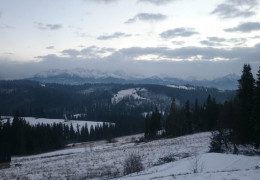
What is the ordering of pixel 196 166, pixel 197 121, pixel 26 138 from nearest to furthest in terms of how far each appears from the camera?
pixel 196 166
pixel 26 138
pixel 197 121

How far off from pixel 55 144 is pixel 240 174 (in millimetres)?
73546

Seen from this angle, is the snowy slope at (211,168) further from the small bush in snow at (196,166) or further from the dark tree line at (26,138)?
the dark tree line at (26,138)

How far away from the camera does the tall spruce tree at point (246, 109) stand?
3309cm

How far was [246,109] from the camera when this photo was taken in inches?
1345

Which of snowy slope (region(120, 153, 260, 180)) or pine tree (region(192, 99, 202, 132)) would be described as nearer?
snowy slope (region(120, 153, 260, 180))

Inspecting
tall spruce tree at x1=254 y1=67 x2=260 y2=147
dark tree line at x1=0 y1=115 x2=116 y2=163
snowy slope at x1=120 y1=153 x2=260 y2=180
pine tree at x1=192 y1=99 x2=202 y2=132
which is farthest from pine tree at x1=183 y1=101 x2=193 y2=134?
snowy slope at x1=120 y1=153 x2=260 y2=180

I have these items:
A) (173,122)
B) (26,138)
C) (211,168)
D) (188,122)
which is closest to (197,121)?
(188,122)

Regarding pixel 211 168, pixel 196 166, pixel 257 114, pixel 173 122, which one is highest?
pixel 257 114

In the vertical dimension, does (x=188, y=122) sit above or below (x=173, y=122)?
below

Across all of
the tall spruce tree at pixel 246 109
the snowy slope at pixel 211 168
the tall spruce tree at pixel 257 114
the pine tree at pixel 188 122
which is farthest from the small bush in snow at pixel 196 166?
the pine tree at pixel 188 122

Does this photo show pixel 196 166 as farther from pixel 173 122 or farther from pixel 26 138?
pixel 26 138

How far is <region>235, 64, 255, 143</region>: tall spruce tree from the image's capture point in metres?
33.1

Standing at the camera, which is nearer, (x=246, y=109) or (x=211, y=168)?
(x=211, y=168)

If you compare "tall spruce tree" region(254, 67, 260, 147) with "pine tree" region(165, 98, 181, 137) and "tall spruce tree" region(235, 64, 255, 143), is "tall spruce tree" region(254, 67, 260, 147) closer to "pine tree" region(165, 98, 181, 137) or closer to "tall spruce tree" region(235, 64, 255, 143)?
"tall spruce tree" region(235, 64, 255, 143)
